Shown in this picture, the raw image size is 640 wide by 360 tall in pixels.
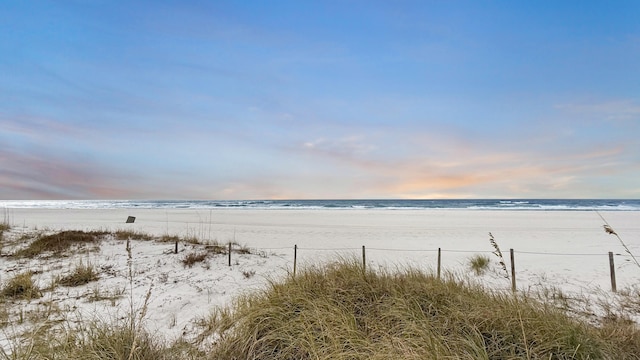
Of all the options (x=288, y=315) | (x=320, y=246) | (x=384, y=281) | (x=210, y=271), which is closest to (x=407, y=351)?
(x=288, y=315)

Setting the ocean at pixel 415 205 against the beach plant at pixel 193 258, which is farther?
A: the ocean at pixel 415 205

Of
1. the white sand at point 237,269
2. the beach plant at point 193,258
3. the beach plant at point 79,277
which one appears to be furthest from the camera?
the beach plant at point 193,258

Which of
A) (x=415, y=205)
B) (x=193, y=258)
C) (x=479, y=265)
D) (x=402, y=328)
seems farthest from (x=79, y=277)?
(x=415, y=205)

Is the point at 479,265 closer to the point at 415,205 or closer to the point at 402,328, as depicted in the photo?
the point at 402,328

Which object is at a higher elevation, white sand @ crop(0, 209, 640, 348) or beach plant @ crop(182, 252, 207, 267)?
beach plant @ crop(182, 252, 207, 267)

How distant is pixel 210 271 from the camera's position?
938 cm

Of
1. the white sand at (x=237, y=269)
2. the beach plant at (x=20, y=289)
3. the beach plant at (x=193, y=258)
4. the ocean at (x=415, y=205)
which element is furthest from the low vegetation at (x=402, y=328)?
the ocean at (x=415, y=205)

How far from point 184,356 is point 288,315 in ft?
4.24

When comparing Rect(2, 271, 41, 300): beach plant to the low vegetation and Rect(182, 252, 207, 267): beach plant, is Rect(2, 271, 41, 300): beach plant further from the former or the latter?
Answer: the low vegetation

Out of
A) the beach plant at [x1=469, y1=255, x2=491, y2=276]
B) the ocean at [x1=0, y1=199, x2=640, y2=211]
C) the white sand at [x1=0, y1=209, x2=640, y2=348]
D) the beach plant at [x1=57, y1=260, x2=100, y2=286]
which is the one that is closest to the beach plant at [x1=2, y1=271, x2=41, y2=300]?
the white sand at [x1=0, y1=209, x2=640, y2=348]

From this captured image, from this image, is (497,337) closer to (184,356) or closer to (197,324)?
(184,356)

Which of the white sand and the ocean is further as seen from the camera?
the ocean

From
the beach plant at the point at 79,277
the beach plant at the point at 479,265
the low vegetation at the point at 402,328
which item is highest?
the low vegetation at the point at 402,328

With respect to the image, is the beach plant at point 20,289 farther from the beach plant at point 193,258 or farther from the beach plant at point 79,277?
the beach plant at point 193,258
